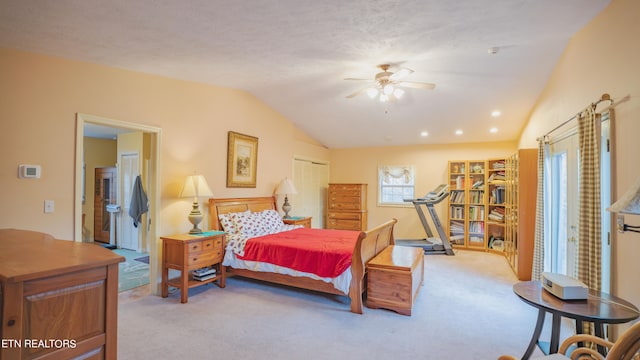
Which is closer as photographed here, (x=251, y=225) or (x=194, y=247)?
(x=194, y=247)

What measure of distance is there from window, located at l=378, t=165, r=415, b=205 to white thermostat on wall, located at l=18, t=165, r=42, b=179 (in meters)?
6.42

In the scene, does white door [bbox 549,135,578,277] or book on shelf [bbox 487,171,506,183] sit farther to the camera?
book on shelf [bbox 487,171,506,183]

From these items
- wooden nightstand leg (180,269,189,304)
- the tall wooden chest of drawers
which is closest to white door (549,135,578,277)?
the tall wooden chest of drawers

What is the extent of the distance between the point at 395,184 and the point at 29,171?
21.8 ft

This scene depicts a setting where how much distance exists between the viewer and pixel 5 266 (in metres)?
1.17

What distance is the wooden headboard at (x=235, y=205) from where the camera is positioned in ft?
15.0

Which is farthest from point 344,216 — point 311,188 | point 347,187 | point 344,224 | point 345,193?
point 311,188

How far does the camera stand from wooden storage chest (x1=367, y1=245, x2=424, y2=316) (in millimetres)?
3299

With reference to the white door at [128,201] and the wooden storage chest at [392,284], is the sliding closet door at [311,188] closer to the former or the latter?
the white door at [128,201]

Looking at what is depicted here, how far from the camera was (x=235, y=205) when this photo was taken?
4.94m

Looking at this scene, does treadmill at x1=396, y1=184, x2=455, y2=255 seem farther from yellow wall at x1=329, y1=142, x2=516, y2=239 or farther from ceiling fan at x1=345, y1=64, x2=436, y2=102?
ceiling fan at x1=345, y1=64, x2=436, y2=102

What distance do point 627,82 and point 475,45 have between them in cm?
136

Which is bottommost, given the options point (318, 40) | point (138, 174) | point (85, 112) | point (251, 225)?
point (251, 225)

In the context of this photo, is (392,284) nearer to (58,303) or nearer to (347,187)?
(58,303)
